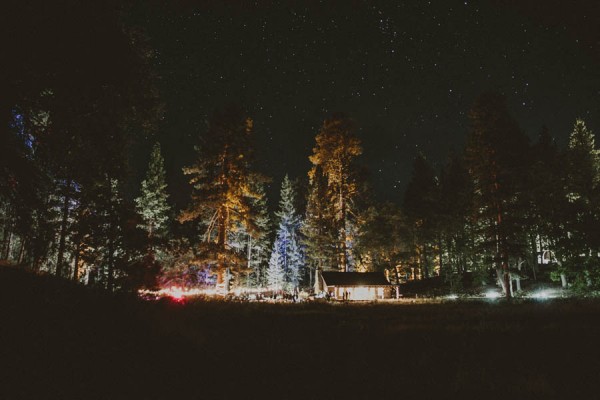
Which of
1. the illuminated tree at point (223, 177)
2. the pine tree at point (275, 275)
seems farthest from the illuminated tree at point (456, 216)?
the illuminated tree at point (223, 177)

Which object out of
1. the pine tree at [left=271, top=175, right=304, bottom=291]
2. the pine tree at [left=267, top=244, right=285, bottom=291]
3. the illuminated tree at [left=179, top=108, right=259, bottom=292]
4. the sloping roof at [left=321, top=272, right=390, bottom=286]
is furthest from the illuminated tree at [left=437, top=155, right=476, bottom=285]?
the illuminated tree at [left=179, top=108, right=259, bottom=292]

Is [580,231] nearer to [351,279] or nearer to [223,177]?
[351,279]

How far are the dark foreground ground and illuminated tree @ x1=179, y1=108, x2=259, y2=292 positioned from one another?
67.3ft

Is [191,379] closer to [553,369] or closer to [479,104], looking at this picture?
[553,369]


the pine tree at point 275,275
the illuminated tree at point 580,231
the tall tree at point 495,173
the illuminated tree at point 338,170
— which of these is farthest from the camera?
the pine tree at point 275,275

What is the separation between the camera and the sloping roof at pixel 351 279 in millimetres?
41750

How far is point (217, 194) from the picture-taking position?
101 feet

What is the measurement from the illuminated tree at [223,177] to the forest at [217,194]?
115 millimetres

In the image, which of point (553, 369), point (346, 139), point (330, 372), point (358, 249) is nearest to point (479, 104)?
point (346, 139)

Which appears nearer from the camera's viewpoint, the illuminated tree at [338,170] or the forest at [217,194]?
the forest at [217,194]

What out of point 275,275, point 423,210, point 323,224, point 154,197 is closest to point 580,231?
point 323,224

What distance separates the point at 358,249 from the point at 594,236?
82.1 feet

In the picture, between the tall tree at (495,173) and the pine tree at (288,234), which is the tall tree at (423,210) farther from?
the pine tree at (288,234)

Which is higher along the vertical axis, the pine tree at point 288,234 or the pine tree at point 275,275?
the pine tree at point 288,234
